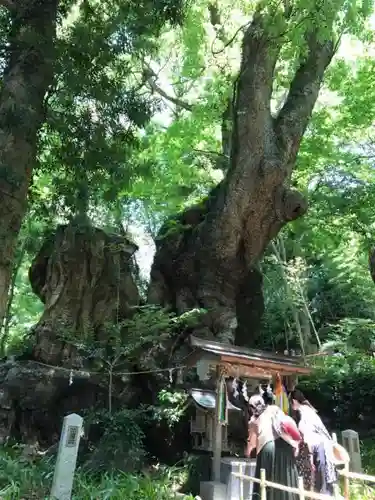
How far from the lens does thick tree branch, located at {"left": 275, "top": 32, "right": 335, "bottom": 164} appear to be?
9.64 metres

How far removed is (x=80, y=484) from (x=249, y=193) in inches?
242

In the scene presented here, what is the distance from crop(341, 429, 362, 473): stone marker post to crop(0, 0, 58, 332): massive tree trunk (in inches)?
230

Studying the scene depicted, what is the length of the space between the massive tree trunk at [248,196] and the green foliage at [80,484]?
11.8 feet

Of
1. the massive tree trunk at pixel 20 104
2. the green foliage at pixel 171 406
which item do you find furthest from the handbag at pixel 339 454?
the massive tree trunk at pixel 20 104

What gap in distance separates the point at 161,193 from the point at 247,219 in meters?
4.27

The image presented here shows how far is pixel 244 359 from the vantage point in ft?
21.6

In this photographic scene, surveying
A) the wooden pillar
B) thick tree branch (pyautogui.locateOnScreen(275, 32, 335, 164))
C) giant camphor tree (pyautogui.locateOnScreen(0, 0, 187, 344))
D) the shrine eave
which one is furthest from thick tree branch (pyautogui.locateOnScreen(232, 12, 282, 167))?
the wooden pillar

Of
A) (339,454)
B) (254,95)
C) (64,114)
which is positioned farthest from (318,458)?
(254,95)

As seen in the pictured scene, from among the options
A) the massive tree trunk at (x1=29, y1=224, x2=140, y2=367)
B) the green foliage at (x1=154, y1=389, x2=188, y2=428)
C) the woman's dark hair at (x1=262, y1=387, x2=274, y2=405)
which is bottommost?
the green foliage at (x1=154, y1=389, x2=188, y2=428)

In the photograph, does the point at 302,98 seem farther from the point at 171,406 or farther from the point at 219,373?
the point at 171,406

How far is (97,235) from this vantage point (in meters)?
9.96

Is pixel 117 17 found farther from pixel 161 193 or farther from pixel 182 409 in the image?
pixel 161 193

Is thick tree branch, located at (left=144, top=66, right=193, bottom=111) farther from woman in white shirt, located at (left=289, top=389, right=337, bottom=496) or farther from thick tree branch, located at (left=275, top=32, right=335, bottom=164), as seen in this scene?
woman in white shirt, located at (left=289, top=389, right=337, bottom=496)

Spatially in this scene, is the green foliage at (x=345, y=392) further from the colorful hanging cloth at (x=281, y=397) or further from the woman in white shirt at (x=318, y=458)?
the woman in white shirt at (x=318, y=458)
